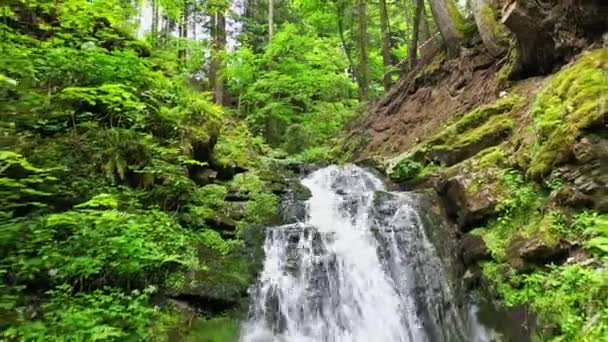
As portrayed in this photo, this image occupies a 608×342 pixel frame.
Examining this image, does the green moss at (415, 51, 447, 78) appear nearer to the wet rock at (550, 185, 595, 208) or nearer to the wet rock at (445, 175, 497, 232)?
the wet rock at (445, 175, 497, 232)

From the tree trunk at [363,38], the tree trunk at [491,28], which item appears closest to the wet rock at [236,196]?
the tree trunk at [491,28]

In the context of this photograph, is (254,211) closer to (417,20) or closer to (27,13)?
(27,13)

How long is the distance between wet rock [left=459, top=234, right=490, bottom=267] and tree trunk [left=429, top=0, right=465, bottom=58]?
22.0 ft

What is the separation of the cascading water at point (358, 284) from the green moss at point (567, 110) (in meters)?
2.19

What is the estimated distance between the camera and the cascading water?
19.5 feet

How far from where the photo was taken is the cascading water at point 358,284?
5930 mm

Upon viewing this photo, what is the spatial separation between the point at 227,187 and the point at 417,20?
814 cm

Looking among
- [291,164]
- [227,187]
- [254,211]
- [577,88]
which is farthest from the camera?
[291,164]

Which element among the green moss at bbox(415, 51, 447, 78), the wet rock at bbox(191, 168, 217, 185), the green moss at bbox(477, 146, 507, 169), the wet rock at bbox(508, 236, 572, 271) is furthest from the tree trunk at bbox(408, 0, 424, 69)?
the wet rock at bbox(508, 236, 572, 271)

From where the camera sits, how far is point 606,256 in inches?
178

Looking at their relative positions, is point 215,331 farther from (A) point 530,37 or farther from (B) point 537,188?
(A) point 530,37

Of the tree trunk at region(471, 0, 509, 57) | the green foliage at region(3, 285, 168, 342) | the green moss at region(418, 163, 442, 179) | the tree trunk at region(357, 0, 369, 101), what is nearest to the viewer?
the green foliage at region(3, 285, 168, 342)

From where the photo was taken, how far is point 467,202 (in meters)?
6.77

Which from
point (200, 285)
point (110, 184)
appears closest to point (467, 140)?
point (200, 285)
